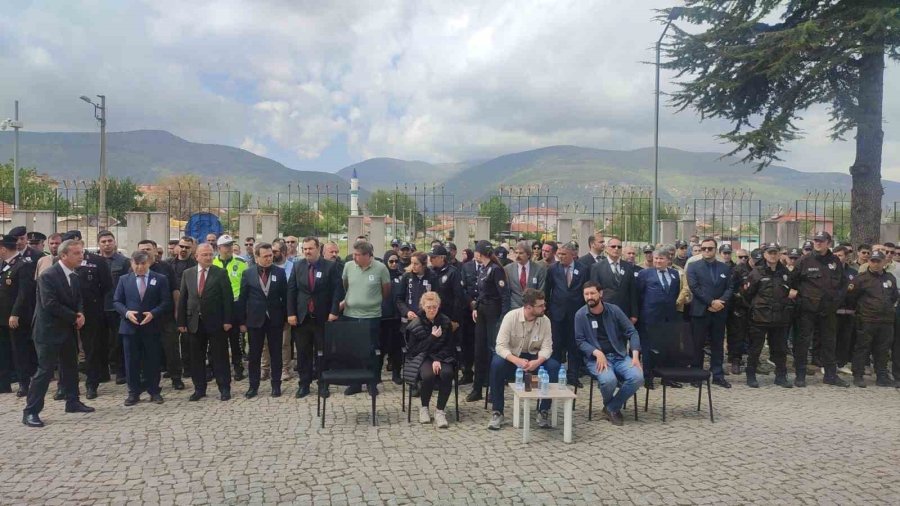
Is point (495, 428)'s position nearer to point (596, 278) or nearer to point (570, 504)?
point (570, 504)

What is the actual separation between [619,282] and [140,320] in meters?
6.46

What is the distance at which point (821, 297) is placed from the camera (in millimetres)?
9047

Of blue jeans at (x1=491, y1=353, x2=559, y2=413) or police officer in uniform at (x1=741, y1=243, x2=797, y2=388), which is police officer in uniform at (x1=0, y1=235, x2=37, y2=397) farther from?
police officer in uniform at (x1=741, y1=243, x2=797, y2=388)

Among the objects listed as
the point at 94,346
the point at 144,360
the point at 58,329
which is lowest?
the point at 144,360

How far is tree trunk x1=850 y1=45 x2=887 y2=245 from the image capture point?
1291 cm

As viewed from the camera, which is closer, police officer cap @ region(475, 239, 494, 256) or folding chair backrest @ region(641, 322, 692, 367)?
folding chair backrest @ region(641, 322, 692, 367)

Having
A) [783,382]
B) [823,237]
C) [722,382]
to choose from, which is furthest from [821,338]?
[722,382]

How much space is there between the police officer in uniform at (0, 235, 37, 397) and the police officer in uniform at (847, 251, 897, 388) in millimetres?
11820

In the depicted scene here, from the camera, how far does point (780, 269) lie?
29.6 ft

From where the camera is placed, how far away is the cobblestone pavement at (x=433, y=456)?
4926 millimetres

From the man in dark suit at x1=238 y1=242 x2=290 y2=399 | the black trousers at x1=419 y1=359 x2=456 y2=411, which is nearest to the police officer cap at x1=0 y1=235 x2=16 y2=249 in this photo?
the man in dark suit at x1=238 y1=242 x2=290 y2=399

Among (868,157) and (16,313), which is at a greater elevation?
(868,157)

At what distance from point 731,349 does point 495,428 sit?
505 cm

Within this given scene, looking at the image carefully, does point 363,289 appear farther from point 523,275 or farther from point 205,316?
point 523,275
